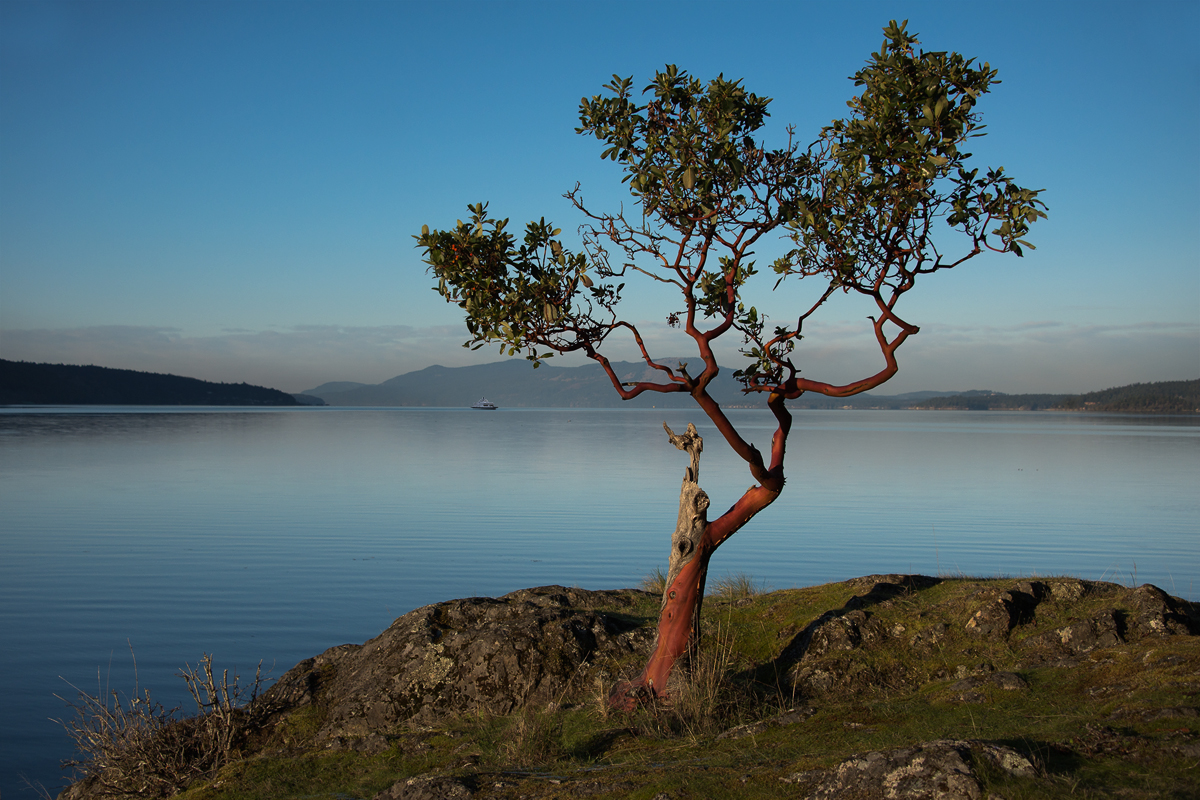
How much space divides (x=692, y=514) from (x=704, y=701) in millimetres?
1900

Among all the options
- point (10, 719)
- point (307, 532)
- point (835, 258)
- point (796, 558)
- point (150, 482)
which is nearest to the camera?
point (835, 258)

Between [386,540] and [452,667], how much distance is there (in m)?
14.0

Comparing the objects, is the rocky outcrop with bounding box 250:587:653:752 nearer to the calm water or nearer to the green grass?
the green grass

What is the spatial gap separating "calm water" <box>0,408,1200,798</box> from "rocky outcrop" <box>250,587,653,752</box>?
3.16m

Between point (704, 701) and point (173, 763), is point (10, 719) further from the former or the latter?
point (704, 701)

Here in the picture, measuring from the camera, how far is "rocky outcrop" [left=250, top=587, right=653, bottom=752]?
848 cm

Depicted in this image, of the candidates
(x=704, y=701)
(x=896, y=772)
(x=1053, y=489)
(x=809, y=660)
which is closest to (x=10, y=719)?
(x=704, y=701)

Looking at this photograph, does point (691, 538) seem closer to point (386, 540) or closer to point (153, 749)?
point (153, 749)

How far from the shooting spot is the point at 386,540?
72.8 feet

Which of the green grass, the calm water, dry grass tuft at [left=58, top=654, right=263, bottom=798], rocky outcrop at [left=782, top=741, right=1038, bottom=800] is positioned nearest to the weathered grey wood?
the green grass

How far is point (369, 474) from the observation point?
39312 millimetres

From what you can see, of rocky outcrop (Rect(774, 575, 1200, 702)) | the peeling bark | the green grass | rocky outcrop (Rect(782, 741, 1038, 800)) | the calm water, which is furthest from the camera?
the calm water

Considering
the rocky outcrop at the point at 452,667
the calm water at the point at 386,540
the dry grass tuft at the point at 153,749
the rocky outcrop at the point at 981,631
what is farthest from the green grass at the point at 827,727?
the calm water at the point at 386,540

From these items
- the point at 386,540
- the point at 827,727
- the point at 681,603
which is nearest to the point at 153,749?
the point at 681,603
